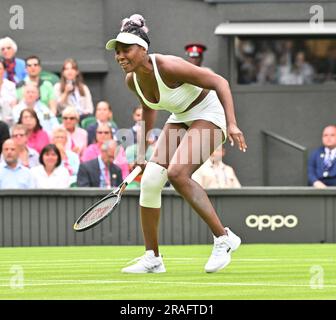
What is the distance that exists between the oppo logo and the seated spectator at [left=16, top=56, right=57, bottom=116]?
3312mm

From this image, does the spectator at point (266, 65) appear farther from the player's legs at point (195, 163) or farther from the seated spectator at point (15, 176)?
the player's legs at point (195, 163)

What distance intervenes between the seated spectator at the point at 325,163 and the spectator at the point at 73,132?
3203 millimetres

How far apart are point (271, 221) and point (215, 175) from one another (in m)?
1.02

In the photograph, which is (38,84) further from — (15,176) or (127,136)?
(15,176)

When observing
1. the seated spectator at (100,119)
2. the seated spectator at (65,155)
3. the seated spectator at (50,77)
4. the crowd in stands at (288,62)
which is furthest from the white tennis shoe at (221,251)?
the crowd in stands at (288,62)

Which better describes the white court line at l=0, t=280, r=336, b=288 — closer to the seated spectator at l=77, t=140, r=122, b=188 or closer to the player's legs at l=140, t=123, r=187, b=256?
the player's legs at l=140, t=123, r=187, b=256

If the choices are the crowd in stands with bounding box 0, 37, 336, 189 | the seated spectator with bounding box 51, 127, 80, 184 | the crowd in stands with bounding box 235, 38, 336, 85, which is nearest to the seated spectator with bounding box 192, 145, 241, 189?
the crowd in stands with bounding box 0, 37, 336, 189

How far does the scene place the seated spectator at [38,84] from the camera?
17.5 m

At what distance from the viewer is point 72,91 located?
58.4ft

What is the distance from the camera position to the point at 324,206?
1625cm

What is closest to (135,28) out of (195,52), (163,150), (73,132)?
(163,150)

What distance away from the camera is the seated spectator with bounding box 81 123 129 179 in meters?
16.5
